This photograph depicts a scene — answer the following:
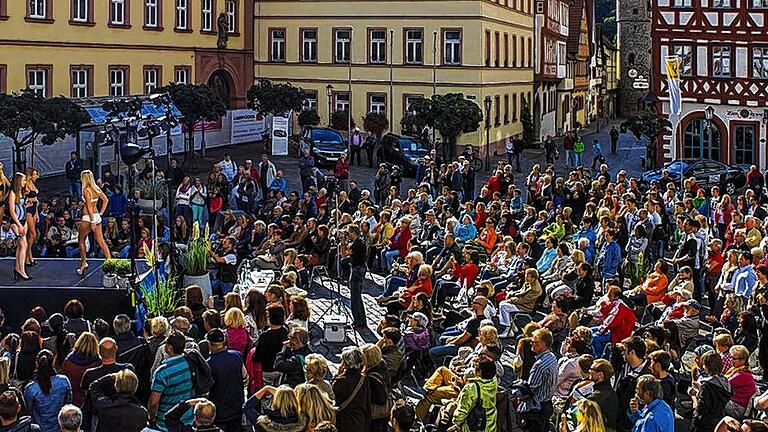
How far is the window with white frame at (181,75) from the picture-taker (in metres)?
44.5

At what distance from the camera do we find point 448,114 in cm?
4131

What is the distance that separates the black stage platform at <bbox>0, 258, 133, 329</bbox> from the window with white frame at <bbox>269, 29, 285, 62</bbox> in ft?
108

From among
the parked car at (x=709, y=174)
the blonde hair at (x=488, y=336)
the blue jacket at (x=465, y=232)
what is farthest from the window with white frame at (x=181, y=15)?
the blonde hair at (x=488, y=336)

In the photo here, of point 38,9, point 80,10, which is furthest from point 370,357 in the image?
point 80,10

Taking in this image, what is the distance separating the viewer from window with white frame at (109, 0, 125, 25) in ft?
133

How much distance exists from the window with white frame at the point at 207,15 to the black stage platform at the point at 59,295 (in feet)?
98.2

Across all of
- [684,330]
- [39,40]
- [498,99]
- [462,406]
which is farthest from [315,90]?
[462,406]

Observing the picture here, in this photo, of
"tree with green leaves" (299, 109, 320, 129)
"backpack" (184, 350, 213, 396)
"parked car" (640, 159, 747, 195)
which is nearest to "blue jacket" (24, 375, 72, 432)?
"backpack" (184, 350, 213, 396)

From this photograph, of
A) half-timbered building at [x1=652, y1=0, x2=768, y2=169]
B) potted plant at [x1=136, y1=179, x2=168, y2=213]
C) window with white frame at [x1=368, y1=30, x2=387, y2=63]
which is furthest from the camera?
window with white frame at [x1=368, y1=30, x2=387, y2=63]

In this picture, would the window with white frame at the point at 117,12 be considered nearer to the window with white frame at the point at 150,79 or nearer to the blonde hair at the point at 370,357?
the window with white frame at the point at 150,79

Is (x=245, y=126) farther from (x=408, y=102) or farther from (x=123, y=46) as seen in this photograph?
(x=123, y=46)

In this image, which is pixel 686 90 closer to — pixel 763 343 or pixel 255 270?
pixel 255 270

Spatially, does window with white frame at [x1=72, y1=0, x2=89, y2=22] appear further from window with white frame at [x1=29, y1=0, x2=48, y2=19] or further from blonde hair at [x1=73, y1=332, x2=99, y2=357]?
blonde hair at [x1=73, y1=332, x2=99, y2=357]

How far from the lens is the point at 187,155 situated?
132 ft
